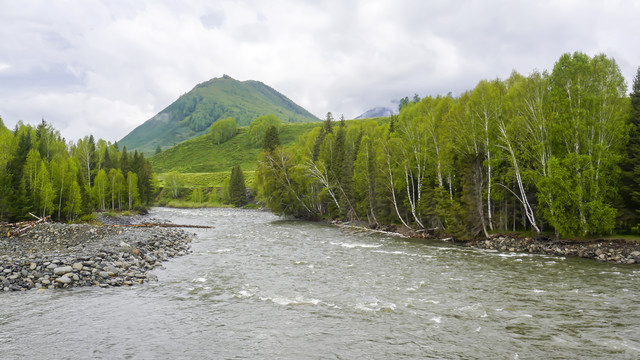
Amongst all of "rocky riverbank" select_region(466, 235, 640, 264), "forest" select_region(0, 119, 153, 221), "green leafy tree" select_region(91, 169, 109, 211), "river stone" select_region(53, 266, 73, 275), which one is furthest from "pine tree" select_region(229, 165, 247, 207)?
"river stone" select_region(53, 266, 73, 275)

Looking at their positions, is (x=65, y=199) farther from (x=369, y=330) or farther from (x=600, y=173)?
(x=600, y=173)

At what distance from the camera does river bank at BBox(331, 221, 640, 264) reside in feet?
77.6

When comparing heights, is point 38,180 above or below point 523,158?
below

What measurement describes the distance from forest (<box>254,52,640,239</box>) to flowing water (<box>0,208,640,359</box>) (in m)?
7.77

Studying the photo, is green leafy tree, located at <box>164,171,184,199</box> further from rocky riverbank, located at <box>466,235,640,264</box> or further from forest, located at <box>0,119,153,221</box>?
rocky riverbank, located at <box>466,235,640,264</box>

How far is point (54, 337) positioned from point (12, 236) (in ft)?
84.2

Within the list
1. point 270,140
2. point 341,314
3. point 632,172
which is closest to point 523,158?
point 632,172

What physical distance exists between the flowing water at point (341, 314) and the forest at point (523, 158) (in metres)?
7.77

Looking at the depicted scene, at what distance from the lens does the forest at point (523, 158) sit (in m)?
27.4

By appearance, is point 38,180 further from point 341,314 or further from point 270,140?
point 341,314

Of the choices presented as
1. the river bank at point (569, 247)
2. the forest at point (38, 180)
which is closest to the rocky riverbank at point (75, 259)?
the forest at point (38, 180)

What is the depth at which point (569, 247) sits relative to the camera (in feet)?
87.6

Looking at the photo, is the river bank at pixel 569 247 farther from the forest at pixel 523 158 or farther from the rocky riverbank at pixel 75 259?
the rocky riverbank at pixel 75 259

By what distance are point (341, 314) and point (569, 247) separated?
74.6 ft
